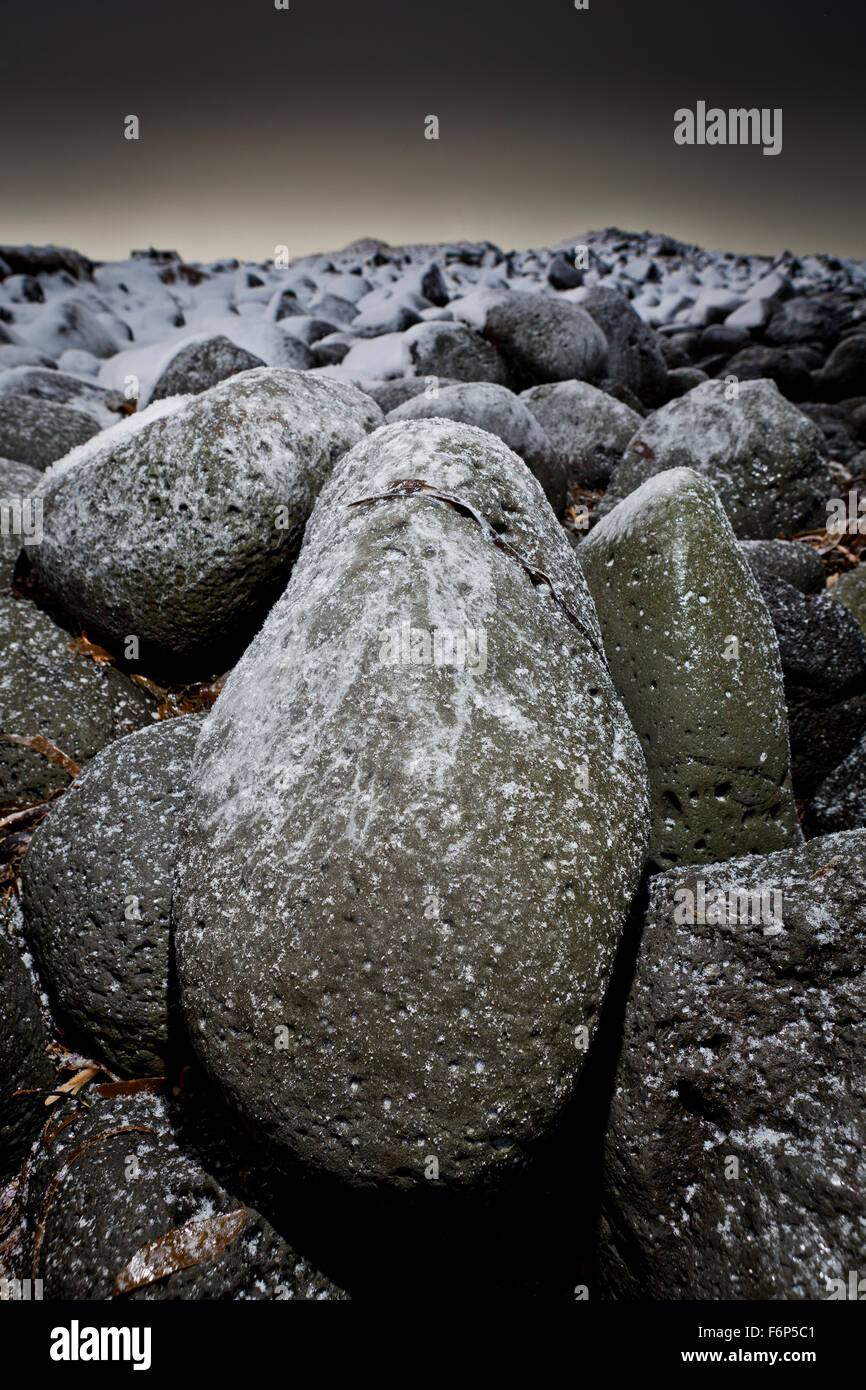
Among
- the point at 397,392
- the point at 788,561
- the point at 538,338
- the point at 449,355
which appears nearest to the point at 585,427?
the point at 397,392

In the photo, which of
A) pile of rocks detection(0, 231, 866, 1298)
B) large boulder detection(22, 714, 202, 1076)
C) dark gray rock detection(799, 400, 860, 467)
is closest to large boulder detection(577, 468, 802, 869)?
pile of rocks detection(0, 231, 866, 1298)

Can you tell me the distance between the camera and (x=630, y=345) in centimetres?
933

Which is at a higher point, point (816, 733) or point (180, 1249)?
point (816, 733)

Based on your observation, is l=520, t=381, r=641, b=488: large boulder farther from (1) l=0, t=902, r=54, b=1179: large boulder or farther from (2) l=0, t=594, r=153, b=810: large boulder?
(1) l=0, t=902, r=54, b=1179: large boulder

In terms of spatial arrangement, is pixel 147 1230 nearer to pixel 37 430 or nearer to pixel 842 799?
pixel 842 799

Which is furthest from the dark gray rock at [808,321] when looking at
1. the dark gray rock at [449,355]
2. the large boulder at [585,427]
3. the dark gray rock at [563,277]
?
the large boulder at [585,427]

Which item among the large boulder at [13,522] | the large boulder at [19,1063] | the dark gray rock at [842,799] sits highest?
the large boulder at [13,522]

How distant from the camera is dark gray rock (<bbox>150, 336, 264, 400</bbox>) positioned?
484 centimetres

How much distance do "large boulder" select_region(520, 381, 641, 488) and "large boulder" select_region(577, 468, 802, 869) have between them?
11.5ft

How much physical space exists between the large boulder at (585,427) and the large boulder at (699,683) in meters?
3.50

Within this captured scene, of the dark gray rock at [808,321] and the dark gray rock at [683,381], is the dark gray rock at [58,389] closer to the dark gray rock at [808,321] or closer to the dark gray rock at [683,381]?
the dark gray rock at [683,381]

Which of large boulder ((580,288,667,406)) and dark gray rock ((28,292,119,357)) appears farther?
large boulder ((580,288,667,406))

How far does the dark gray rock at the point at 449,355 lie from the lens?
7082mm

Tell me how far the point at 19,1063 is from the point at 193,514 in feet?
5.17
